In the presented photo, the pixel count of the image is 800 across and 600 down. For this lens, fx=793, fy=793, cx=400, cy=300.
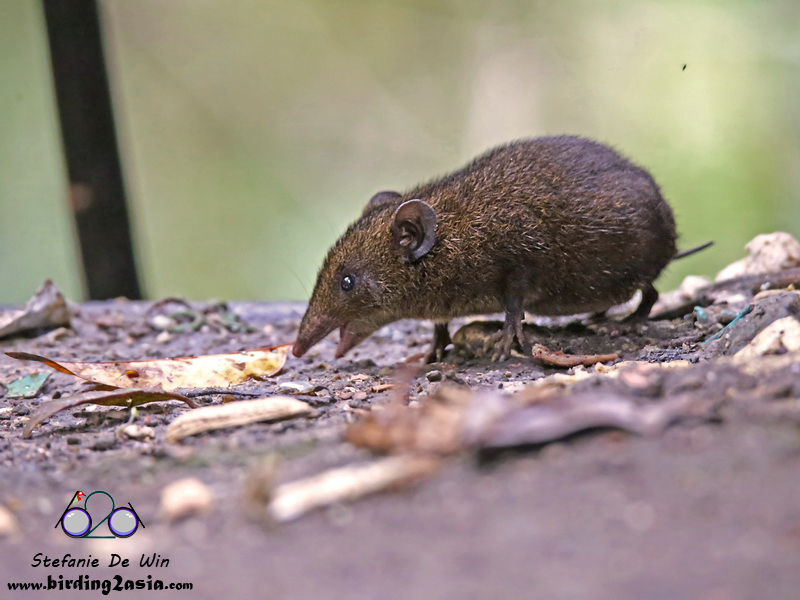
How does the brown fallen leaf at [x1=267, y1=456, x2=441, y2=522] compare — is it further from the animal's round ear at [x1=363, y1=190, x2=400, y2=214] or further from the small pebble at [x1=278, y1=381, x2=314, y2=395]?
the animal's round ear at [x1=363, y1=190, x2=400, y2=214]

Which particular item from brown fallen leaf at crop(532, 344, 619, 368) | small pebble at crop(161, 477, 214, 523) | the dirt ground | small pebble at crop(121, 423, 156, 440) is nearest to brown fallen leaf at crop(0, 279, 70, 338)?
small pebble at crop(121, 423, 156, 440)

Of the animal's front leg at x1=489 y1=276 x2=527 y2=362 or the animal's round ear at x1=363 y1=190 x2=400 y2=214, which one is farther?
the animal's round ear at x1=363 y1=190 x2=400 y2=214

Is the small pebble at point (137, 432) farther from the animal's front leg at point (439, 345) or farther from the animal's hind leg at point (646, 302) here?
the animal's hind leg at point (646, 302)

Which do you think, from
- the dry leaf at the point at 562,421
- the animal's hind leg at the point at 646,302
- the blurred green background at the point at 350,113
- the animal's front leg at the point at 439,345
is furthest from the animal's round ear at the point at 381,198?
the dry leaf at the point at 562,421

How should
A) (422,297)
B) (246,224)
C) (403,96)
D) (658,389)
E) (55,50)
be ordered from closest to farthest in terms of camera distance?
(658,389), (422,297), (55,50), (403,96), (246,224)

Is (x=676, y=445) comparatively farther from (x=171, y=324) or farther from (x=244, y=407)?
(x=171, y=324)

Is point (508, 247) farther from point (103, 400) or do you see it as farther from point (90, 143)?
point (90, 143)

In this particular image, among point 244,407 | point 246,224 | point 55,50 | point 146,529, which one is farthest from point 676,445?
point 246,224
